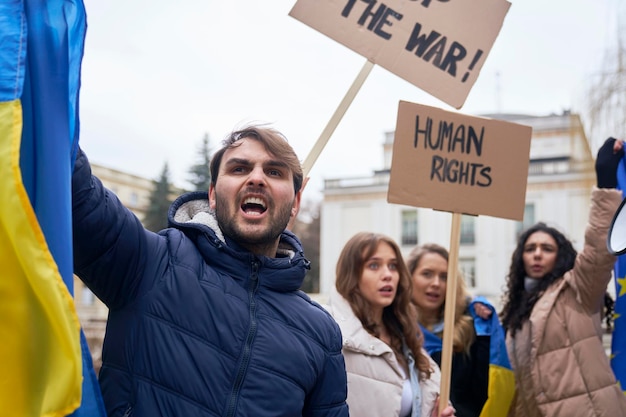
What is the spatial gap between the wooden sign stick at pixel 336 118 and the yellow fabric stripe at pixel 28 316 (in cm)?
149

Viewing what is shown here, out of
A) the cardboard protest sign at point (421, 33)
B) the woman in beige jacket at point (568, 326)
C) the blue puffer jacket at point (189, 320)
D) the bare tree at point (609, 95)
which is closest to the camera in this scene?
the blue puffer jacket at point (189, 320)

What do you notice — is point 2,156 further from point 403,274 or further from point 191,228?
point 403,274

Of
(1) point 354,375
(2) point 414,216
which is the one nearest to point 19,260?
(1) point 354,375

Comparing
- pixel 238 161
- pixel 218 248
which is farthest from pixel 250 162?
pixel 218 248

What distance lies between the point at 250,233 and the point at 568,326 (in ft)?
8.04

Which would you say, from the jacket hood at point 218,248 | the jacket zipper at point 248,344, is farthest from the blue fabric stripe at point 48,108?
the jacket hood at point 218,248

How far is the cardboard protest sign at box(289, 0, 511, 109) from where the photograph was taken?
3.33 metres

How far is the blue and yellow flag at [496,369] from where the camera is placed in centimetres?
Answer: 365

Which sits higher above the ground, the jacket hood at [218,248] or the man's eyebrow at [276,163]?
the man's eyebrow at [276,163]

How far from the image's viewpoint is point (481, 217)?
30.2m

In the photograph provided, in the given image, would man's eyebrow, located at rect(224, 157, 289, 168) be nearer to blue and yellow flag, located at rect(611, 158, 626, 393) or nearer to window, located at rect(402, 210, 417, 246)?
blue and yellow flag, located at rect(611, 158, 626, 393)

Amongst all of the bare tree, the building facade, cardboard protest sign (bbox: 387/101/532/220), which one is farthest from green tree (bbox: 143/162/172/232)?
cardboard protest sign (bbox: 387/101/532/220)

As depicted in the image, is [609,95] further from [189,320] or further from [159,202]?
[159,202]

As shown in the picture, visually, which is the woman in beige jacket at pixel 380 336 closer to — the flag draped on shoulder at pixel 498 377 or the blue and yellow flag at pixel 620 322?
the flag draped on shoulder at pixel 498 377
